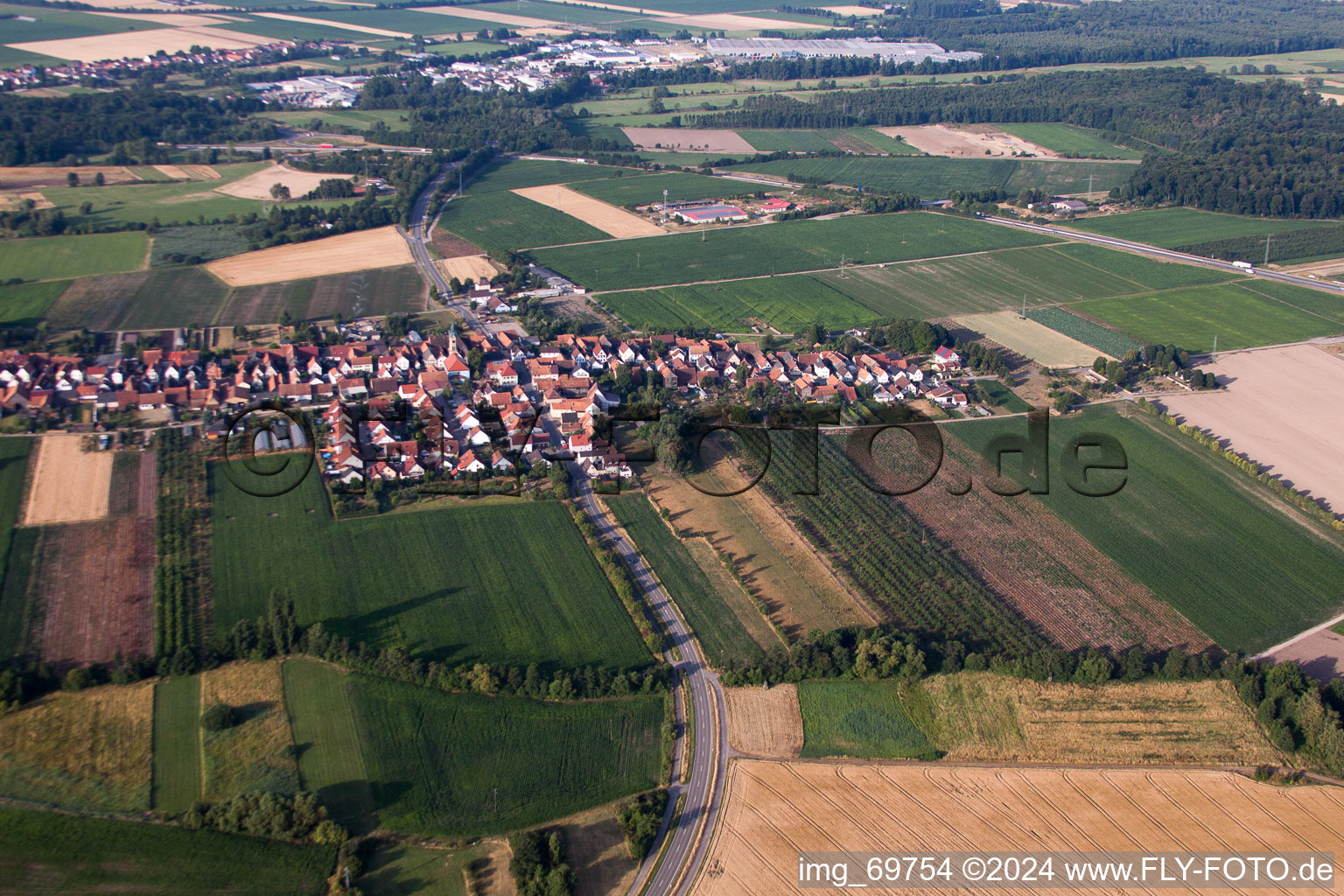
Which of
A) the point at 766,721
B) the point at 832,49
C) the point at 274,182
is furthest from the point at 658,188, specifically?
the point at 832,49

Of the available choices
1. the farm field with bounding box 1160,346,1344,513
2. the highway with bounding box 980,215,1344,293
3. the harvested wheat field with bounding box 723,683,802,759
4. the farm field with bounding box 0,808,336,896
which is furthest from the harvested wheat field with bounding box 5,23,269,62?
the harvested wheat field with bounding box 723,683,802,759

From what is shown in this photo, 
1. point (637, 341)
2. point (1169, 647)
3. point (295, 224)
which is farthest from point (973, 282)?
point (295, 224)

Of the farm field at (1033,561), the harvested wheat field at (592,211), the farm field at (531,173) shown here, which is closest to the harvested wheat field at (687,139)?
the farm field at (531,173)

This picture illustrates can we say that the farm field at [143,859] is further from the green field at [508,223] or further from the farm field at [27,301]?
the green field at [508,223]

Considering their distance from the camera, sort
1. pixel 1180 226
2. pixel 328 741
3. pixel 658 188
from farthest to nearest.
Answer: pixel 658 188, pixel 1180 226, pixel 328 741

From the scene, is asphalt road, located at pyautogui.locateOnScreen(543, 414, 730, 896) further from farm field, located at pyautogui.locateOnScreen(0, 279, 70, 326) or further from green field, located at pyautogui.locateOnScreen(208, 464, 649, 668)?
farm field, located at pyautogui.locateOnScreen(0, 279, 70, 326)

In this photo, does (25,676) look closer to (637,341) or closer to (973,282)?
(637,341)

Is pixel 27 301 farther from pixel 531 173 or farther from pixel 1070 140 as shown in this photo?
pixel 1070 140
